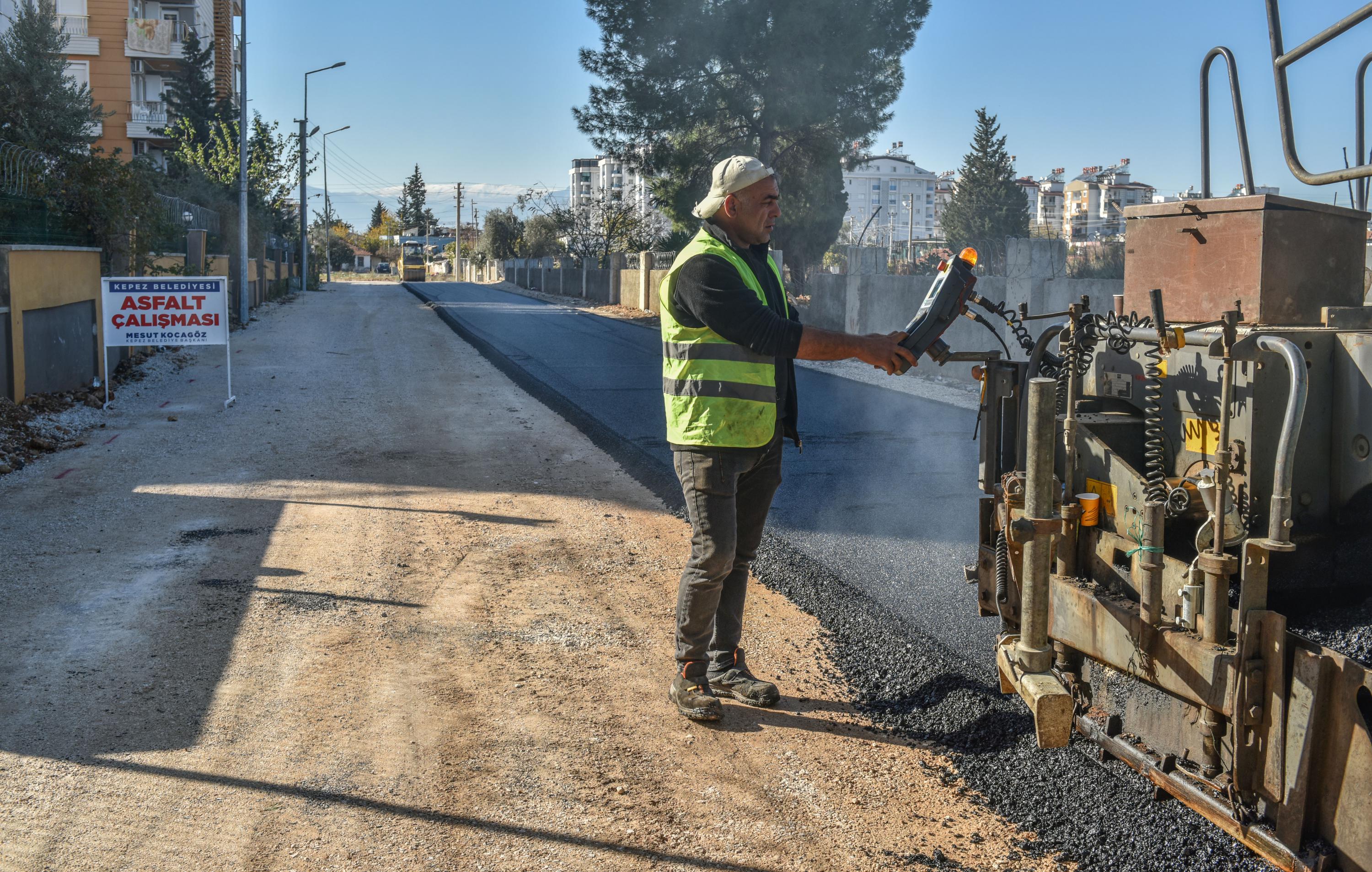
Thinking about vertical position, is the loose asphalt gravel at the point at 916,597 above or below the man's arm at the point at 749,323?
below

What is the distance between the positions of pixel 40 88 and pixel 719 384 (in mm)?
30031

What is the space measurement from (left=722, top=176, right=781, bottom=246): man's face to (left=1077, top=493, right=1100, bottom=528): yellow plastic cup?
1.39 meters

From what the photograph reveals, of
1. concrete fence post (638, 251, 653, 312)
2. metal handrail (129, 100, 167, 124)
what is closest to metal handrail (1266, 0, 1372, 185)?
concrete fence post (638, 251, 653, 312)

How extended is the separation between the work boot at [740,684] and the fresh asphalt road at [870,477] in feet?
3.02

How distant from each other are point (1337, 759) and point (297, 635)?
3.88m

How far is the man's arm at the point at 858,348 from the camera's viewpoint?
3.70 metres

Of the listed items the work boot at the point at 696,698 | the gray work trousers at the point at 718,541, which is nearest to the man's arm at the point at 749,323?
the gray work trousers at the point at 718,541

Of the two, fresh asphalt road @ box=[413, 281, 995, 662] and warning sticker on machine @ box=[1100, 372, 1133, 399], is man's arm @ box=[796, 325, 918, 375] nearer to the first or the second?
warning sticker on machine @ box=[1100, 372, 1133, 399]

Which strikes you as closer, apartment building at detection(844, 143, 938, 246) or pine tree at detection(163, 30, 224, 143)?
pine tree at detection(163, 30, 224, 143)

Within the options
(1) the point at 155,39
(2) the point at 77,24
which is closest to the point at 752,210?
(1) the point at 155,39

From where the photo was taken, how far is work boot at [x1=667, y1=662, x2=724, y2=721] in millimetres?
4004

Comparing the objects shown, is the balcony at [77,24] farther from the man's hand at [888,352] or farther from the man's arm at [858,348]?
the man's hand at [888,352]

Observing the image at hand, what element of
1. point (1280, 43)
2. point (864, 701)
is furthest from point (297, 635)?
point (1280, 43)

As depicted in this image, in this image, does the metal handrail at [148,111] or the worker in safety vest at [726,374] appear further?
the metal handrail at [148,111]
